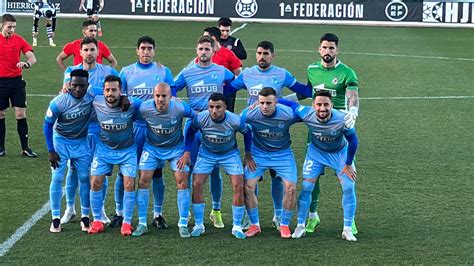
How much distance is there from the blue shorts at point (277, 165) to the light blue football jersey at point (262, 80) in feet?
2.44

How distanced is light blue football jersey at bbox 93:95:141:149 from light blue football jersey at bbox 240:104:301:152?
1.19 metres

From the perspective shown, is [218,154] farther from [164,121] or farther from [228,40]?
[228,40]

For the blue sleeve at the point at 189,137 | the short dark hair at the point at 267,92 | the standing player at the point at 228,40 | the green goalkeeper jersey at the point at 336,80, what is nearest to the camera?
the short dark hair at the point at 267,92

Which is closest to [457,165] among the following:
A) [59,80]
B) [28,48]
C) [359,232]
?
[359,232]

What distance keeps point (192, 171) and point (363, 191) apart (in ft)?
9.44

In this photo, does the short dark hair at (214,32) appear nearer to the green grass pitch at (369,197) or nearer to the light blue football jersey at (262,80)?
the green grass pitch at (369,197)

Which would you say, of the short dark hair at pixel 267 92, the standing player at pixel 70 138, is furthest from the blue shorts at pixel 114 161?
the short dark hair at pixel 267 92

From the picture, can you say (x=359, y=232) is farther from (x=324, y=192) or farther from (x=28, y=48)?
(x=28, y=48)

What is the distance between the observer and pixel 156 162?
1123 centimetres

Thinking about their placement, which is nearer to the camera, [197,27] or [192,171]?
[192,171]

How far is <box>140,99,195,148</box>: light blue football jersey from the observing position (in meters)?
11.0

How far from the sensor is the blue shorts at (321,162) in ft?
36.7

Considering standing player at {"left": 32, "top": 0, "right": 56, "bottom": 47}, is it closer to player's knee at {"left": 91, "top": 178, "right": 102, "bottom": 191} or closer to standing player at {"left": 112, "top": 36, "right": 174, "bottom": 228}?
standing player at {"left": 112, "top": 36, "right": 174, "bottom": 228}

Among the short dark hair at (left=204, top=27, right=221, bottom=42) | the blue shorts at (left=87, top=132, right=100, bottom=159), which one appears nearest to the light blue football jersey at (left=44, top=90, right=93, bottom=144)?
the blue shorts at (left=87, top=132, right=100, bottom=159)
